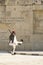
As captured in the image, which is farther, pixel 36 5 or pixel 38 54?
pixel 36 5

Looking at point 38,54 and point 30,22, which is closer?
point 38,54

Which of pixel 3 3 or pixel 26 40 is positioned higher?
pixel 3 3

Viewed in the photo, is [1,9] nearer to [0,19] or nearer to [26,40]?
[0,19]

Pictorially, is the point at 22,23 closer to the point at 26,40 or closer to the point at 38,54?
the point at 26,40

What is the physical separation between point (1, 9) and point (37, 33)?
2987 millimetres

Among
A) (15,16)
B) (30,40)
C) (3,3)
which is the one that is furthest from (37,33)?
(3,3)

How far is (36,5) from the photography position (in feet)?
65.2

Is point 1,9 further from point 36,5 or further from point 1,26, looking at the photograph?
point 36,5

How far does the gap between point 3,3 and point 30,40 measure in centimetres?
316

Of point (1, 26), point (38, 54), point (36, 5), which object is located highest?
point (36, 5)

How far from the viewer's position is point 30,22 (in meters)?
19.8

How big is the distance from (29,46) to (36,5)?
286 centimetres

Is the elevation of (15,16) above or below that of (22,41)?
above

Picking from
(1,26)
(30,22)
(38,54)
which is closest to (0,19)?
(1,26)
